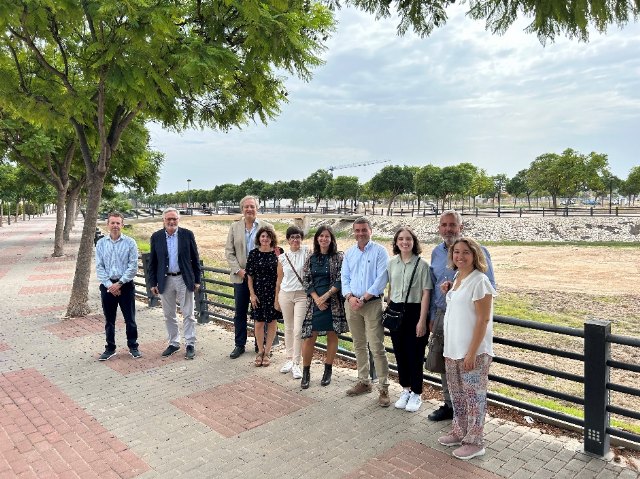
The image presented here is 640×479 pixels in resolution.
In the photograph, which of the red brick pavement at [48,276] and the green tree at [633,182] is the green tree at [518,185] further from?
the red brick pavement at [48,276]

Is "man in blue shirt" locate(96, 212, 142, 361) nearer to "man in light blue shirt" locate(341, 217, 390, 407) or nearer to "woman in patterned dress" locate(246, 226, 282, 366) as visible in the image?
"woman in patterned dress" locate(246, 226, 282, 366)

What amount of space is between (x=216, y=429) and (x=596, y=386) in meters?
3.36

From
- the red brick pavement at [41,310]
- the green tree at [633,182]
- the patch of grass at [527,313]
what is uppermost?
the green tree at [633,182]

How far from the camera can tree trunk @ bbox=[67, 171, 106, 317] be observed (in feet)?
30.9

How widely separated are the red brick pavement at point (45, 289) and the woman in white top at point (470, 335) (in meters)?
11.8

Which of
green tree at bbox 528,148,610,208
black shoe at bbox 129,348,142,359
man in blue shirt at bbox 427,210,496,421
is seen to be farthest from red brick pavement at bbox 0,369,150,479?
green tree at bbox 528,148,610,208

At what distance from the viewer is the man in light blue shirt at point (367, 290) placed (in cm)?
481

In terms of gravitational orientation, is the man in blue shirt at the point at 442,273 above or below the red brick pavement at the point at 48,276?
above

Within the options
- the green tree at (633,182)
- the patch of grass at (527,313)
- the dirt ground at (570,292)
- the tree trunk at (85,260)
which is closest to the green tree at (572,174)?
the green tree at (633,182)

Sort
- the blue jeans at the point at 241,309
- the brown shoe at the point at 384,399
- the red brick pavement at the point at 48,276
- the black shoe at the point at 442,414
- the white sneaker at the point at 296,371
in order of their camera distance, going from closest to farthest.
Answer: the black shoe at the point at 442,414
the brown shoe at the point at 384,399
the white sneaker at the point at 296,371
the blue jeans at the point at 241,309
the red brick pavement at the point at 48,276

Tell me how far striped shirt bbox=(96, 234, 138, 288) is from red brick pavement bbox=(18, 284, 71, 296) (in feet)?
23.3

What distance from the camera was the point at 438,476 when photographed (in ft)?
12.0

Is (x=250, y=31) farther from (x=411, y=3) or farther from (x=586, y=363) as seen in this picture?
(x=586, y=363)

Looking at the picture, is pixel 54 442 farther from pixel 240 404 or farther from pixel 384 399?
pixel 384 399
